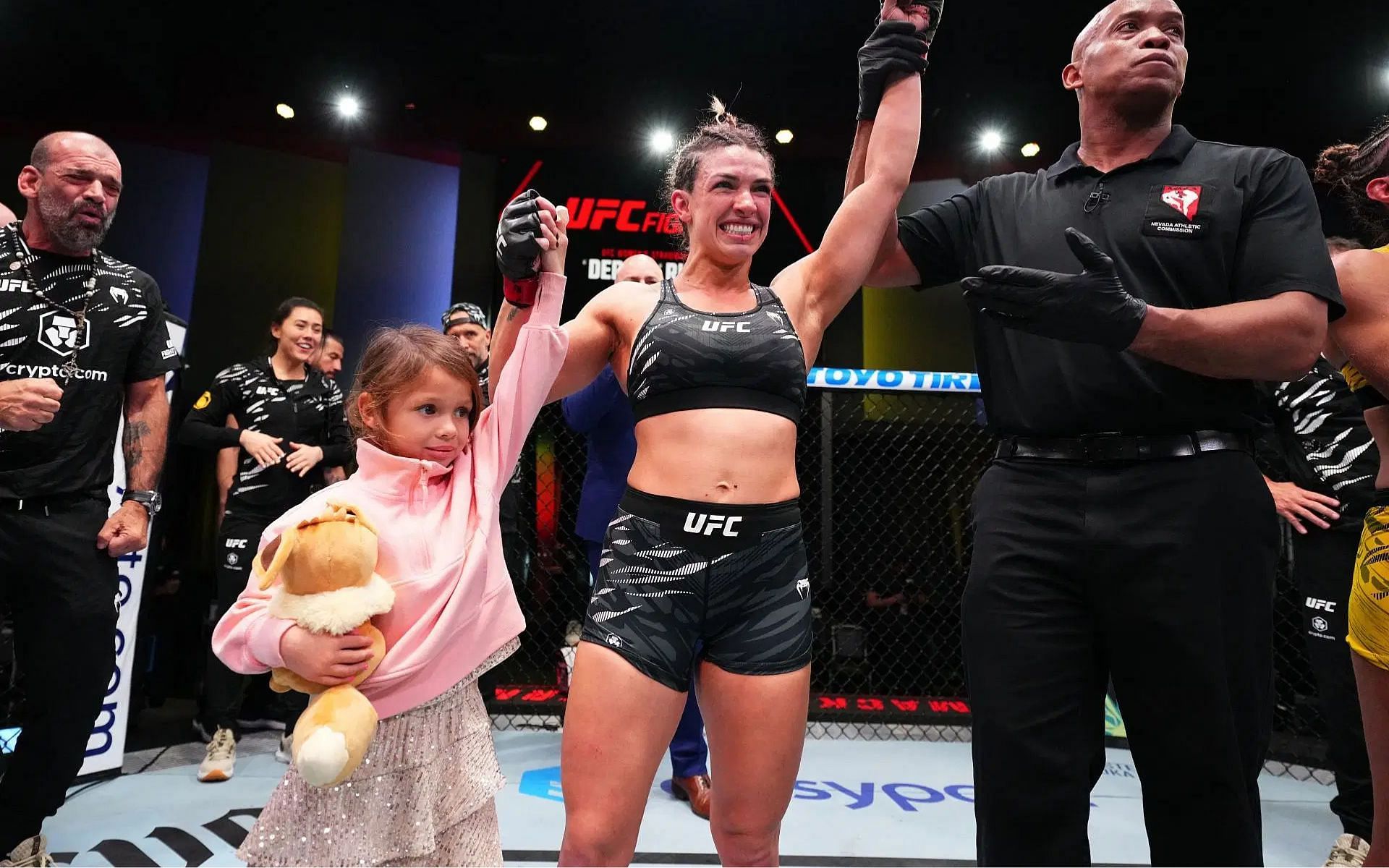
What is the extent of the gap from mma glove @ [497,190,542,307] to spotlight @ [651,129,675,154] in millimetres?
5085

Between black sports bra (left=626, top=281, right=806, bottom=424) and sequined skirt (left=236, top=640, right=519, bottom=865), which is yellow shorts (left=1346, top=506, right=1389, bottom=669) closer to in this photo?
black sports bra (left=626, top=281, right=806, bottom=424)

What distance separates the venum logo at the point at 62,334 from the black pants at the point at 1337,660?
12.3 ft

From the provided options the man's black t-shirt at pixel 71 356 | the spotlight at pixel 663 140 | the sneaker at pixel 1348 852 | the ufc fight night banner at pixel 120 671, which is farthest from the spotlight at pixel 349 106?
the sneaker at pixel 1348 852

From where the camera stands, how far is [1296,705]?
3.90 metres

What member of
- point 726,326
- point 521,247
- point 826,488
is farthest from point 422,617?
point 826,488

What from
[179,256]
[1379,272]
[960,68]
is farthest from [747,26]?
[1379,272]

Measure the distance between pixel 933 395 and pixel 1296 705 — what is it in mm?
2209

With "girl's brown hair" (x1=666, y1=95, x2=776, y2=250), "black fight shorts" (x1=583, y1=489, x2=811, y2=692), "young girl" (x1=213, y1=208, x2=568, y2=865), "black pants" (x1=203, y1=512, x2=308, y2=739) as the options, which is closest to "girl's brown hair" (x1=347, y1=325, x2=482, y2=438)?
"young girl" (x1=213, y1=208, x2=568, y2=865)

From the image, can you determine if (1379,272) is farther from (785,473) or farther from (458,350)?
(458,350)

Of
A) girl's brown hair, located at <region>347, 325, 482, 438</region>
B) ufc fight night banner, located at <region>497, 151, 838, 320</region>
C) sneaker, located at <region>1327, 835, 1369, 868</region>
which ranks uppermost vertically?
ufc fight night banner, located at <region>497, 151, 838, 320</region>

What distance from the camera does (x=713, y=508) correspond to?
5.14 feet

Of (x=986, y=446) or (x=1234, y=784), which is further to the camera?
(x=986, y=446)

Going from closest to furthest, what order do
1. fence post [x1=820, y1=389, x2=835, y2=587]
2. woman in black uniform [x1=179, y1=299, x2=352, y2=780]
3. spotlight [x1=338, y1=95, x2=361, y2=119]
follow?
woman in black uniform [x1=179, y1=299, x2=352, y2=780] → fence post [x1=820, y1=389, x2=835, y2=587] → spotlight [x1=338, y1=95, x2=361, y2=119]

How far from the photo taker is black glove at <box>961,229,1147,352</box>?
4.19 ft
